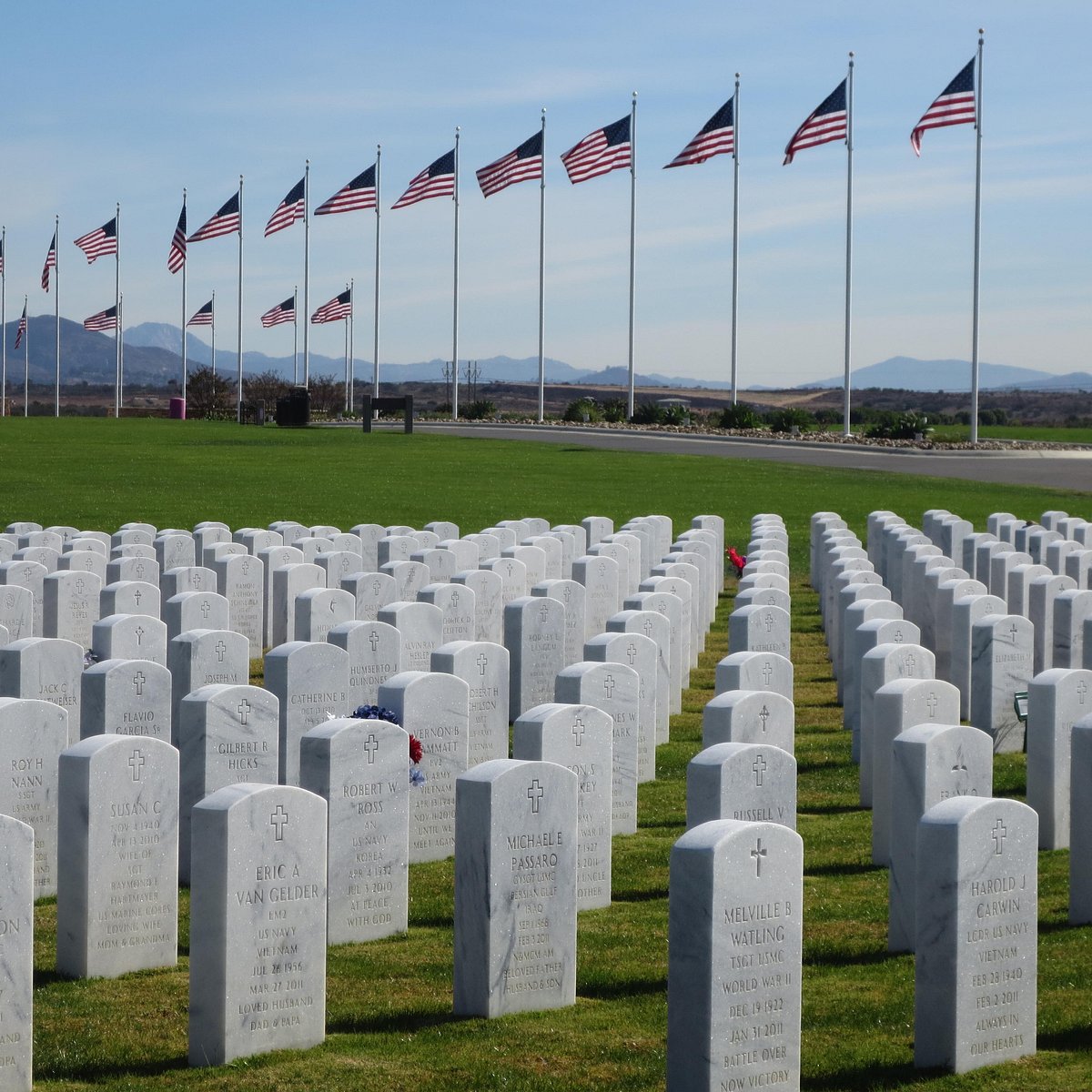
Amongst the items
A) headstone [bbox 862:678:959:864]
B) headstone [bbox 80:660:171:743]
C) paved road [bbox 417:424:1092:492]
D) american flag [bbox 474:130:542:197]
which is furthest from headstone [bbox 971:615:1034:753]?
american flag [bbox 474:130:542:197]

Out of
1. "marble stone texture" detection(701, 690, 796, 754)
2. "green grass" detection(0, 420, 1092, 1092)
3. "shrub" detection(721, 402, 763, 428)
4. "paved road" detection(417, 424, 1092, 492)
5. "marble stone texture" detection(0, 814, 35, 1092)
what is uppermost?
"shrub" detection(721, 402, 763, 428)

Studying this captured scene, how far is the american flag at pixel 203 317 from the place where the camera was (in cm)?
6038

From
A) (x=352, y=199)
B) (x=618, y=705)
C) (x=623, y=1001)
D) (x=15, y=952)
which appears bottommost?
(x=623, y=1001)

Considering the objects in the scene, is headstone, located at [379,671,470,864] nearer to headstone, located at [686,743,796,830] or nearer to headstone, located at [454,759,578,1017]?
headstone, located at [686,743,796,830]

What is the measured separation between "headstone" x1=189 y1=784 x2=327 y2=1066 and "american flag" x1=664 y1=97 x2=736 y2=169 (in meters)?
36.7

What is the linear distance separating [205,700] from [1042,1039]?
3846 mm

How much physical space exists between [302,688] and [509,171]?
120 feet

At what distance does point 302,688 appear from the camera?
8.63 metres

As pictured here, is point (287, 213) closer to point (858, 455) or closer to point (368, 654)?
point (858, 455)

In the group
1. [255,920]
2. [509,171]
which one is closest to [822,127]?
[509,171]

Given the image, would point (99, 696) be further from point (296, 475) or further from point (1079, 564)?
point (296, 475)

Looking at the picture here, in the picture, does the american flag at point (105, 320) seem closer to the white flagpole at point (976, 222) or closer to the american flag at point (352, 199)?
the american flag at point (352, 199)

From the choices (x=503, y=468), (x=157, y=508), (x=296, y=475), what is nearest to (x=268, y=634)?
(x=157, y=508)

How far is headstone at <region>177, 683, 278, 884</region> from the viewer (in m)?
7.35
